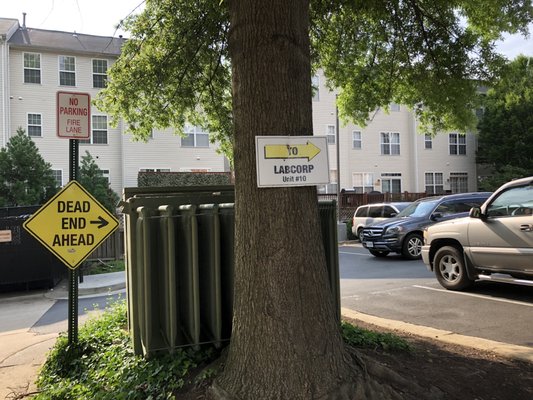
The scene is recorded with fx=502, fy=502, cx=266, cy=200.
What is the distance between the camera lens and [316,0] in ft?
23.0

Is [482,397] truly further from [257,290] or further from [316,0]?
[316,0]

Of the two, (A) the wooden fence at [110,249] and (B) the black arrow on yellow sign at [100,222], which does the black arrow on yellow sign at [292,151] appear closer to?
(B) the black arrow on yellow sign at [100,222]

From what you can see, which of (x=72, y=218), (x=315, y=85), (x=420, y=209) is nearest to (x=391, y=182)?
(x=315, y=85)

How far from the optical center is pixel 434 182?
34.8m

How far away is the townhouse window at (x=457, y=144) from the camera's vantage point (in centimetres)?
3556

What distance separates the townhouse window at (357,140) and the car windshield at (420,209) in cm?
1738

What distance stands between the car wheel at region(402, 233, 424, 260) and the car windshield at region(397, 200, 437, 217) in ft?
2.52

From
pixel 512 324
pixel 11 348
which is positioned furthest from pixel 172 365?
pixel 512 324

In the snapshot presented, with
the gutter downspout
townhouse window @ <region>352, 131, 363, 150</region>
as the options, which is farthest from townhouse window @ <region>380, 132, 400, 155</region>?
the gutter downspout

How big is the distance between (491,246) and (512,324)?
5.99ft

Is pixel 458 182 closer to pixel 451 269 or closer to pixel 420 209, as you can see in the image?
pixel 420 209

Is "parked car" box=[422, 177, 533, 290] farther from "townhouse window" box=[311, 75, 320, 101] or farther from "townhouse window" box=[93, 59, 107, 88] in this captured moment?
"townhouse window" box=[93, 59, 107, 88]

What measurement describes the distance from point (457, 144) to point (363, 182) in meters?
8.42

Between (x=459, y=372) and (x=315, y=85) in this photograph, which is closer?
(x=459, y=372)
